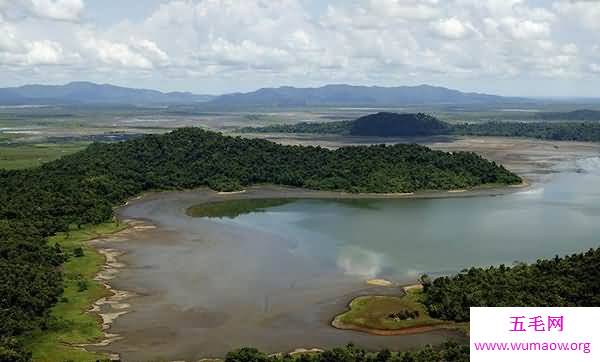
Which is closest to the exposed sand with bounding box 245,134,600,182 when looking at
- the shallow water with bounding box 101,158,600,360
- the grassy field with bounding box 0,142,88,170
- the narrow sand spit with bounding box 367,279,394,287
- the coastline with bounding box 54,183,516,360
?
the coastline with bounding box 54,183,516,360

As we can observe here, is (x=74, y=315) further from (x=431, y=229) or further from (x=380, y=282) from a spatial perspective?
(x=431, y=229)

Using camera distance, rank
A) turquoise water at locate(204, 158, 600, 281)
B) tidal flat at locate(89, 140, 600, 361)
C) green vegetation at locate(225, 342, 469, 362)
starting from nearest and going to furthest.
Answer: green vegetation at locate(225, 342, 469, 362)
tidal flat at locate(89, 140, 600, 361)
turquoise water at locate(204, 158, 600, 281)

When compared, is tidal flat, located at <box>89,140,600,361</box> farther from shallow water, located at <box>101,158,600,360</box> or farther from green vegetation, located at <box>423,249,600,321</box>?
green vegetation, located at <box>423,249,600,321</box>

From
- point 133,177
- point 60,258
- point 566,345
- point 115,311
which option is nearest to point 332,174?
point 133,177

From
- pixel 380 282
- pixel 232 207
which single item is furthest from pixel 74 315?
pixel 232 207

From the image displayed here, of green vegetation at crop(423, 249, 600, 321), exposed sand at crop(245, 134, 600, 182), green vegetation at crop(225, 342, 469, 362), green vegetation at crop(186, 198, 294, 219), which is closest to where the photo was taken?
green vegetation at crop(225, 342, 469, 362)

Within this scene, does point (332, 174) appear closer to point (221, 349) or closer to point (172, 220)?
point (172, 220)
